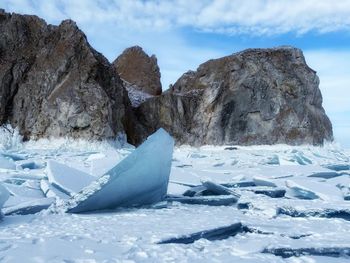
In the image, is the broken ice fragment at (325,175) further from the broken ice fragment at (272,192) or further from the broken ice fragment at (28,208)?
the broken ice fragment at (28,208)

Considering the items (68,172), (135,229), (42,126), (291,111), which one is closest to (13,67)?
(42,126)

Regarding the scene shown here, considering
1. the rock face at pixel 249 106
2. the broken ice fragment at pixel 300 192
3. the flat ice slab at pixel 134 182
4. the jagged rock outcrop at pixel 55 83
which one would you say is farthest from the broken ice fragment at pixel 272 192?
the rock face at pixel 249 106

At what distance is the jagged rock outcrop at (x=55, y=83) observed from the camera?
30828mm

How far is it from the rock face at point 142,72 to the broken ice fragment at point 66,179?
140 feet

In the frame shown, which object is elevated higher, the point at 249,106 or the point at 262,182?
the point at 249,106

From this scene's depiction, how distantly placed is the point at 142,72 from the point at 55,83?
1689cm

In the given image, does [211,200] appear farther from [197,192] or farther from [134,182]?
[134,182]

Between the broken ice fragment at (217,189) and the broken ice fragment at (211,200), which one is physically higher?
the broken ice fragment at (217,189)

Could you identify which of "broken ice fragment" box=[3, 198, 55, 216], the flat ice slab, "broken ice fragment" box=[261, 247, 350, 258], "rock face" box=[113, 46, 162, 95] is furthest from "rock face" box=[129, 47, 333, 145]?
"broken ice fragment" box=[261, 247, 350, 258]

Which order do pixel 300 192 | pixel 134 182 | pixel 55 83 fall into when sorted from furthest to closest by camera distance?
pixel 55 83 < pixel 300 192 < pixel 134 182

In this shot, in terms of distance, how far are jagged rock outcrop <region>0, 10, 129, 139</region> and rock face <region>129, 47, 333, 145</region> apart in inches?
306

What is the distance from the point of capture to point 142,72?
4841 centimetres

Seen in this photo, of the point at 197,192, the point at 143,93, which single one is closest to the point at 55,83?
the point at 143,93

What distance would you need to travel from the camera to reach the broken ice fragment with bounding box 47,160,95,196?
4.38 metres
